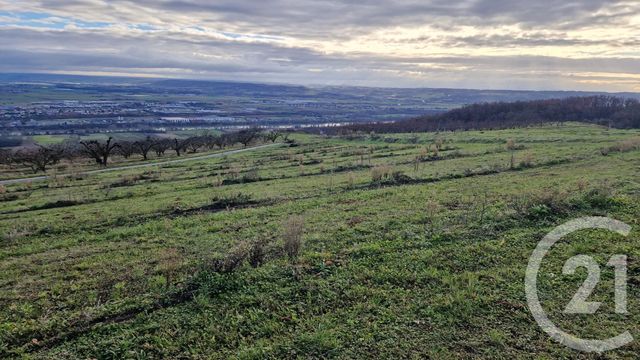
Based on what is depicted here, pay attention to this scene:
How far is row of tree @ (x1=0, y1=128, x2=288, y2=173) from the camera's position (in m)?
54.4

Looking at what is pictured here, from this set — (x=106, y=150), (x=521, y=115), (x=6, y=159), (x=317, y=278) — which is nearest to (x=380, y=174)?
(x=317, y=278)

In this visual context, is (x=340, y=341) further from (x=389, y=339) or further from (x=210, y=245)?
(x=210, y=245)

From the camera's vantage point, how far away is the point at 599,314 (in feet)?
26.0

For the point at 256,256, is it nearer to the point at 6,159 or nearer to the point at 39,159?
the point at 39,159

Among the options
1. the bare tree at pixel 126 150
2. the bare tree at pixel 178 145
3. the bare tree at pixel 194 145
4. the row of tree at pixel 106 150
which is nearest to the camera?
the row of tree at pixel 106 150

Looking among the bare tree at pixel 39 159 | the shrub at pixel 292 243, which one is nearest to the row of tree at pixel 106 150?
the bare tree at pixel 39 159

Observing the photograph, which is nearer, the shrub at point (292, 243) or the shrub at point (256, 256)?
the shrub at point (256, 256)

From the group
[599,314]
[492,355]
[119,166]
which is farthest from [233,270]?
[119,166]

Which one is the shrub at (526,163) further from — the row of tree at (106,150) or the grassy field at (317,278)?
the row of tree at (106,150)

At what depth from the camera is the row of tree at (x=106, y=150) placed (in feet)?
178

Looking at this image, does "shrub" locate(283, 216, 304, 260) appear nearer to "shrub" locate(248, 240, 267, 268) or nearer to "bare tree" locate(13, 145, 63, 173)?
"shrub" locate(248, 240, 267, 268)

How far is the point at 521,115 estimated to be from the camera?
A: 114 meters

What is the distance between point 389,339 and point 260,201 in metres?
13.9

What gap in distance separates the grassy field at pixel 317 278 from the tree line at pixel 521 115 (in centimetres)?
8412
